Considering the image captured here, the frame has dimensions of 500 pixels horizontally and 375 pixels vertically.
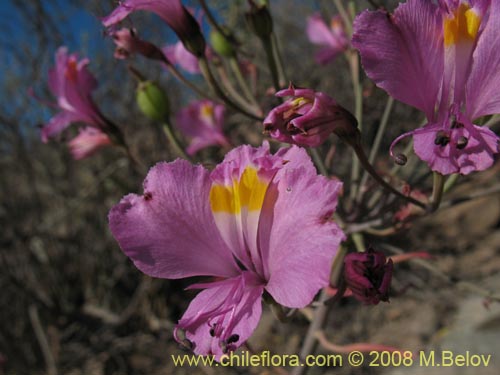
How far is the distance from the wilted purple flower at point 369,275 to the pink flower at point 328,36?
1.25 meters

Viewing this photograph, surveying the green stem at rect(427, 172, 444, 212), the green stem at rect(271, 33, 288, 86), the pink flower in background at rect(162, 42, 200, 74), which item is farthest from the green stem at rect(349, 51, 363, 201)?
the pink flower in background at rect(162, 42, 200, 74)

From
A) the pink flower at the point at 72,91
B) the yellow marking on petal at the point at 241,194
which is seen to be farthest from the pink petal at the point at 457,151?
the pink flower at the point at 72,91

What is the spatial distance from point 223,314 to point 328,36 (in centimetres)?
163

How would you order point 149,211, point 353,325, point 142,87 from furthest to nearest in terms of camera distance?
1. point 353,325
2. point 142,87
3. point 149,211

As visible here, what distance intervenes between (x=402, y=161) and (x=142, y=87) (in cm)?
87

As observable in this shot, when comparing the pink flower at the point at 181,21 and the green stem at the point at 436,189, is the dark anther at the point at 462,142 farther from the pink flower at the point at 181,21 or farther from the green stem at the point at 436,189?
the pink flower at the point at 181,21

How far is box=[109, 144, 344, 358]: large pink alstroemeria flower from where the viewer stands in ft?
2.42

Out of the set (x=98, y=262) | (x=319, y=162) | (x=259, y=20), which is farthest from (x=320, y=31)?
(x=98, y=262)

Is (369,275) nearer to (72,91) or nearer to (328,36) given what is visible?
(72,91)

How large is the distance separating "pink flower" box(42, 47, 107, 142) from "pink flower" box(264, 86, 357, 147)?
2.58 ft

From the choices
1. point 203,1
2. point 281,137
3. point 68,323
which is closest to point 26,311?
point 68,323

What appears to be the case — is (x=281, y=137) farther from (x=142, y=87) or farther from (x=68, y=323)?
(x=68, y=323)

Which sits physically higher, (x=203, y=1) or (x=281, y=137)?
(x=203, y=1)

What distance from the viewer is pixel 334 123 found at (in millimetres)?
783
